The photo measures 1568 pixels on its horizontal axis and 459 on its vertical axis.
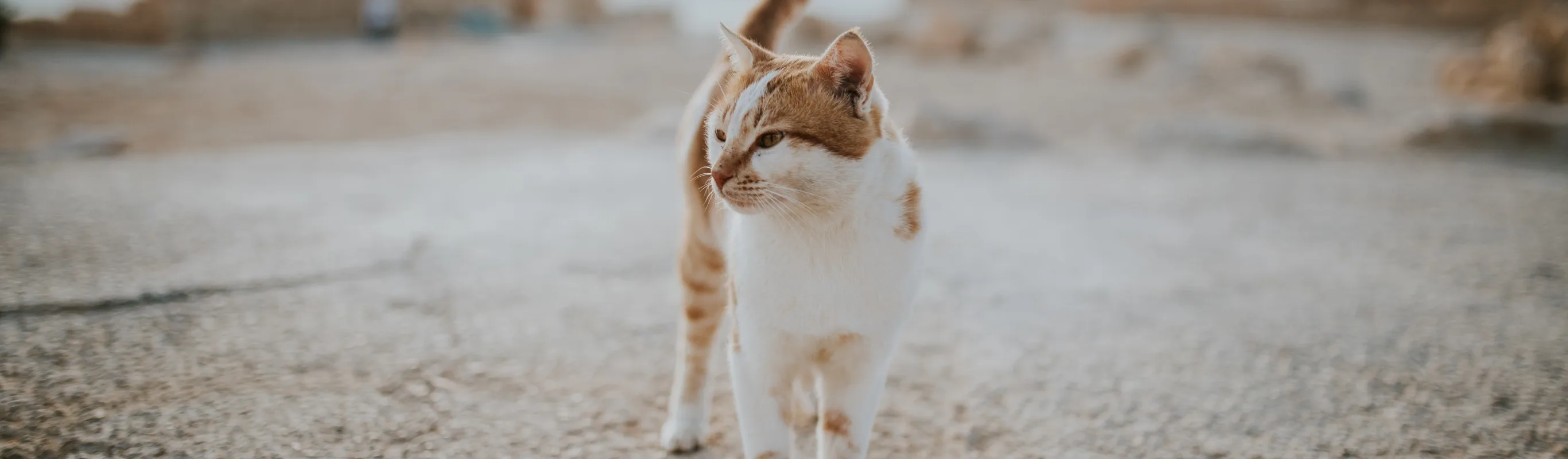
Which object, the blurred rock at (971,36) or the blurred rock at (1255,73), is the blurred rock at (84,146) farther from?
the blurred rock at (971,36)

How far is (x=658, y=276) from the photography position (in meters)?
3.35

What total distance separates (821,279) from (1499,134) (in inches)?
292

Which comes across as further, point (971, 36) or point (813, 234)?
point (971, 36)

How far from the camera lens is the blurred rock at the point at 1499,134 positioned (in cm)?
636

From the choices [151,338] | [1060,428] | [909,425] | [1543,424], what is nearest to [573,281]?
[151,338]

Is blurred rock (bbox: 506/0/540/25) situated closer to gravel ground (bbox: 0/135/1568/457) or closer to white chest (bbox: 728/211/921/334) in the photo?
gravel ground (bbox: 0/135/1568/457)

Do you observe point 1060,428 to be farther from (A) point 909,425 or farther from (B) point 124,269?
(B) point 124,269

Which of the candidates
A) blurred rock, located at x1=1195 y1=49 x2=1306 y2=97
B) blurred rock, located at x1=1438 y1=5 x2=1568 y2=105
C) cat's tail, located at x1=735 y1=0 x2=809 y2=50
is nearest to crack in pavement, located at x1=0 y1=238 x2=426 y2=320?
cat's tail, located at x1=735 y1=0 x2=809 y2=50

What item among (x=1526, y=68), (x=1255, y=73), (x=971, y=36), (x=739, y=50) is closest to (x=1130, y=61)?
(x=1255, y=73)

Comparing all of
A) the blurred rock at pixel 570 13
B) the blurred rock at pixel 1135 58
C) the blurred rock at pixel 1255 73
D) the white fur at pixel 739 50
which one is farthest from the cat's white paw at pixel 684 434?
the blurred rock at pixel 570 13

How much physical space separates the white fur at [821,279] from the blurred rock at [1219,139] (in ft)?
18.9


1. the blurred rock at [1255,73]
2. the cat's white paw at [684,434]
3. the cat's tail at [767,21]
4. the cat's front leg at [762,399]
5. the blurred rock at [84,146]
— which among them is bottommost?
the blurred rock at [84,146]

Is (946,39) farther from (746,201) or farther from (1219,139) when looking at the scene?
(746,201)

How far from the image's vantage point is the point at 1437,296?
10.3ft
